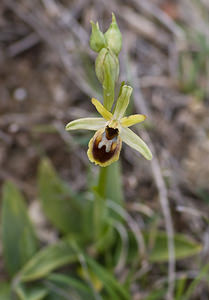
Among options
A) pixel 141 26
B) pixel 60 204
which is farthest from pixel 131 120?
pixel 141 26

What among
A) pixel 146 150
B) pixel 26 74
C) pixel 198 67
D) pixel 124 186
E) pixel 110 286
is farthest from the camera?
pixel 198 67

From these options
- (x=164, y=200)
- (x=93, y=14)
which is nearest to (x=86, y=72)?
(x=93, y=14)

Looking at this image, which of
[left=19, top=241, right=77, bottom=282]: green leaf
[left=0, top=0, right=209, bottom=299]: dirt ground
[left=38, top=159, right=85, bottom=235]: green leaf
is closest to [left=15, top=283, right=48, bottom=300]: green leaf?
[left=19, top=241, right=77, bottom=282]: green leaf

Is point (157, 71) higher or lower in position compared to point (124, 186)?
higher

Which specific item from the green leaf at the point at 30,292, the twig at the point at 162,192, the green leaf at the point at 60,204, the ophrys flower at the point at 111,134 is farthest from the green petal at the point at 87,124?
the green leaf at the point at 30,292

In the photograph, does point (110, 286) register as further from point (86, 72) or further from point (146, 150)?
point (86, 72)

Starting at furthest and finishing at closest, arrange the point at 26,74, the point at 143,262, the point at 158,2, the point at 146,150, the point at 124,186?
the point at 158,2, the point at 26,74, the point at 124,186, the point at 143,262, the point at 146,150

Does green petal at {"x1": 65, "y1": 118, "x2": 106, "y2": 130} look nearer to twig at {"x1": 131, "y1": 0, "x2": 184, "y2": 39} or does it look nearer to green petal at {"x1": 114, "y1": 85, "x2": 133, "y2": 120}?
green petal at {"x1": 114, "y1": 85, "x2": 133, "y2": 120}
